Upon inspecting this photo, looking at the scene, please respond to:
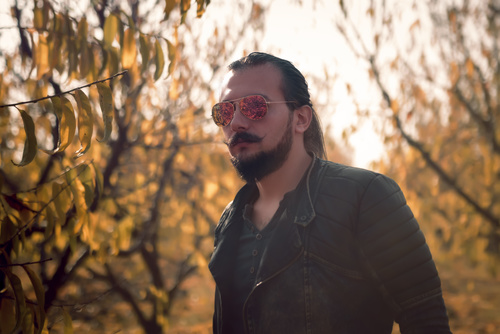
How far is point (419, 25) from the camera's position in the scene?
4.28 metres

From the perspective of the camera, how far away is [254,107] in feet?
6.25

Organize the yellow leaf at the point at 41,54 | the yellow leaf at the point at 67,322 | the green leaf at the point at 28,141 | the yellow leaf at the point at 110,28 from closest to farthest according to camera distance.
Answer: the green leaf at the point at 28,141 → the yellow leaf at the point at 67,322 → the yellow leaf at the point at 110,28 → the yellow leaf at the point at 41,54

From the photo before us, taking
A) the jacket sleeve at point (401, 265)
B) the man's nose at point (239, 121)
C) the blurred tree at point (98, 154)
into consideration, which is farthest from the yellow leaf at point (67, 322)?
the jacket sleeve at point (401, 265)

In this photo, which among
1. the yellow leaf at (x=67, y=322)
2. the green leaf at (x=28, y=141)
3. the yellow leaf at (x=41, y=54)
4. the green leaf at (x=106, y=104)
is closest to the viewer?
the green leaf at (x=28, y=141)

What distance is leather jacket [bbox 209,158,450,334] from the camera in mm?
1449

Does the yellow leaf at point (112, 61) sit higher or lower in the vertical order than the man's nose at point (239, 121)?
higher

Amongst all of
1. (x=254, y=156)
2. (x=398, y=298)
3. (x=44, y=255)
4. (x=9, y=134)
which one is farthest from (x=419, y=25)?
(x=9, y=134)

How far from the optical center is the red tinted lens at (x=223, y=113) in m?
1.97

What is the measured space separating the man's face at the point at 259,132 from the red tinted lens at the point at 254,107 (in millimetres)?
20

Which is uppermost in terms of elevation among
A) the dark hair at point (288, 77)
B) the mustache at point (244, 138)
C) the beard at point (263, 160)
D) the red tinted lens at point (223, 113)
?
the dark hair at point (288, 77)

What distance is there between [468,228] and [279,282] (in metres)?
5.52

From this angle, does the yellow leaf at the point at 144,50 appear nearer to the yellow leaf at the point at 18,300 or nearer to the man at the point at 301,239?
the man at the point at 301,239

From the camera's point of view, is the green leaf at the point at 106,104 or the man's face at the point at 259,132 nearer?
the green leaf at the point at 106,104

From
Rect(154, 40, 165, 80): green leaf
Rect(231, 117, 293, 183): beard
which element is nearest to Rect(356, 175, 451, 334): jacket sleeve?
Rect(231, 117, 293, 183): beard
